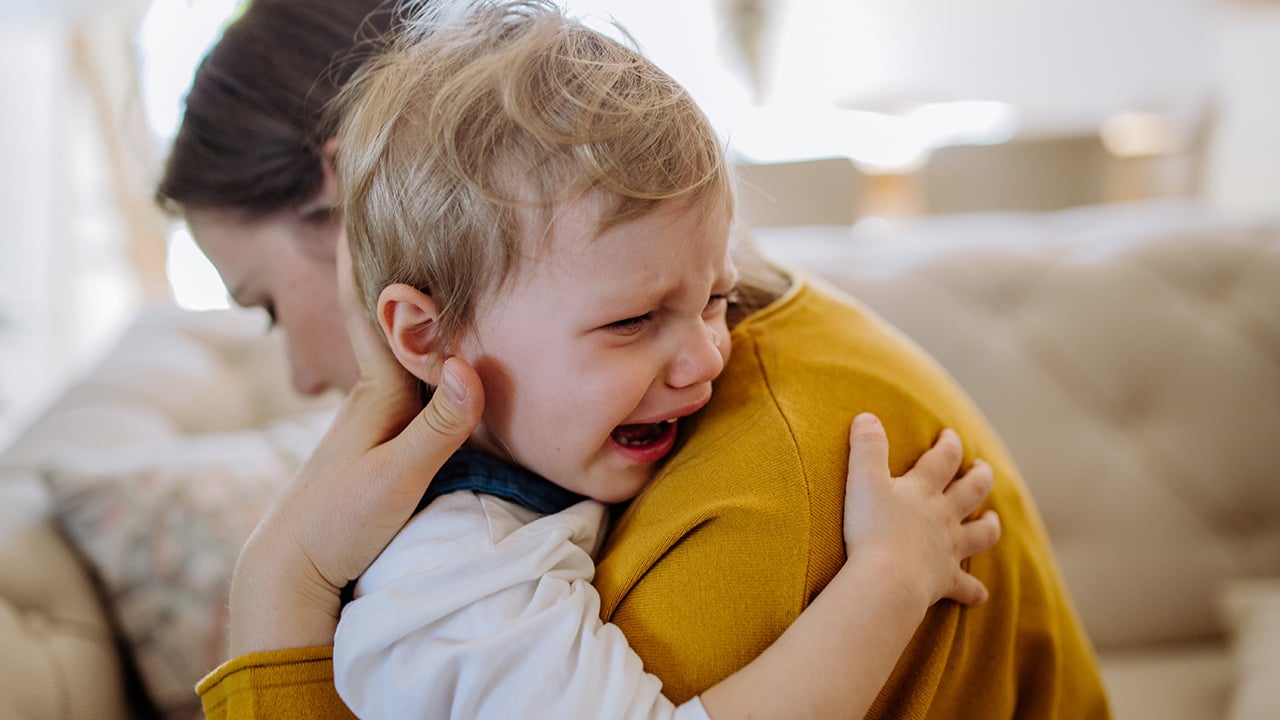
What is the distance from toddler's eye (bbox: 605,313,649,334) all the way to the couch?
85 centimetres

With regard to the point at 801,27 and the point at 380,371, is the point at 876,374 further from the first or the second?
the point at 801,27

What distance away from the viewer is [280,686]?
2.65ft

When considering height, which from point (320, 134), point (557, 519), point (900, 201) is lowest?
point (900, 201)

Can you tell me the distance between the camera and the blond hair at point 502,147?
73 cm

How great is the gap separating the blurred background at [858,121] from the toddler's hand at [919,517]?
3.12 m

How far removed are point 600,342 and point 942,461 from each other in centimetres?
31

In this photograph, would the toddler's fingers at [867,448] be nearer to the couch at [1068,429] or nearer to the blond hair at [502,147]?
the blond hair at [502,147]

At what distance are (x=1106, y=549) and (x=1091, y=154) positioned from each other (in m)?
3.71

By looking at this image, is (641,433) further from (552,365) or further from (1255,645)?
(1255,645)

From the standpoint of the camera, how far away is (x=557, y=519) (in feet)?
2.61

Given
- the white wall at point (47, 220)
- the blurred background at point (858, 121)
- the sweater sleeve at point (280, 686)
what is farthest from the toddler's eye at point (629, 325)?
the white wall at point (47, 220)

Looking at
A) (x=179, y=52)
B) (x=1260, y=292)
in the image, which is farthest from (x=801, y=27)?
(x=179, y=52)

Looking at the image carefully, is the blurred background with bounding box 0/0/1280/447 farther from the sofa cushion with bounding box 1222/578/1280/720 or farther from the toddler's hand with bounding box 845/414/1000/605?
the toddler's hand with bounding box 845/414/1000/605

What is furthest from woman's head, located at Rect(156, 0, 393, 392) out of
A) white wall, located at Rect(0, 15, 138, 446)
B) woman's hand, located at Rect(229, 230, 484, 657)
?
white wall, located at Rect(0, 15, 138, 446)
